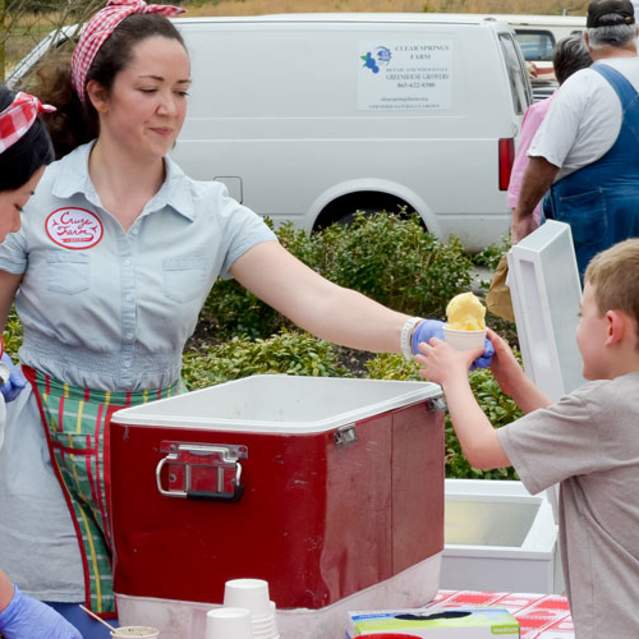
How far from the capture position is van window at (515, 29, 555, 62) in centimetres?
1638

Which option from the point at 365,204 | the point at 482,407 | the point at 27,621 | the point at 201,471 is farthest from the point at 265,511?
the point at 365,204

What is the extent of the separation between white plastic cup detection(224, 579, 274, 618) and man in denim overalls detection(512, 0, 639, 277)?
3056mm

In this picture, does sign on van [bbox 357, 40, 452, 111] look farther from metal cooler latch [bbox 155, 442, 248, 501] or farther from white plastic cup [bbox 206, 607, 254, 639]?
white plastic cup [bbox 206, 607, 254, 639]

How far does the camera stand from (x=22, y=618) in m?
2.16

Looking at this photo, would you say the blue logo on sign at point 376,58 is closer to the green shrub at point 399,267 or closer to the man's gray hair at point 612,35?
the green shrub at point 399,267

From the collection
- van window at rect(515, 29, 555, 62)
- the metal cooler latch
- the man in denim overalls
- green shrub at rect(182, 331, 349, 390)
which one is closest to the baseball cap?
the man in denim overalls

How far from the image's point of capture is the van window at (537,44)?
16375mm

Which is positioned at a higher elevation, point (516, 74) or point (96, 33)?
point (516, 74)

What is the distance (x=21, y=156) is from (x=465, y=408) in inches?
33.0

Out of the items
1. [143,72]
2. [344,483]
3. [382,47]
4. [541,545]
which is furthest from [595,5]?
[382,47]

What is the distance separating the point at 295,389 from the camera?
2.72 m

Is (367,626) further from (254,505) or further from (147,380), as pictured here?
(147,380)

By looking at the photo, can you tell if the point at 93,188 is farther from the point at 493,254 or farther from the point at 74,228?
the point at 493,254

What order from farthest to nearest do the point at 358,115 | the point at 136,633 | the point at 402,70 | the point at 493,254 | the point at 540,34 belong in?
the point at 540,34 < the point at 358,115 < the point at 402,70 < the point at 493,254 < the point at 136,633
